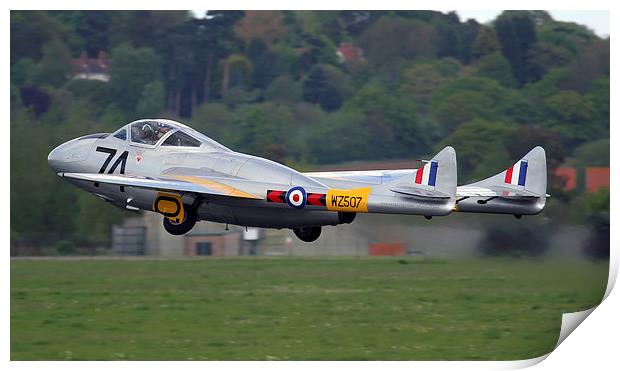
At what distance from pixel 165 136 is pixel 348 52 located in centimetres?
2853

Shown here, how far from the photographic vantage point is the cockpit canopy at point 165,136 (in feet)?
74.1

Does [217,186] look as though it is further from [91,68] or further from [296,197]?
[91,68]

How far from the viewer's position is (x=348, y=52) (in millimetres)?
50406

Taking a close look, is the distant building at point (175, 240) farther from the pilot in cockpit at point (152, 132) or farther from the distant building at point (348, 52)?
the distant building at point (348, 52)

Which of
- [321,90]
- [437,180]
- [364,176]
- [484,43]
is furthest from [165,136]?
[484,43]

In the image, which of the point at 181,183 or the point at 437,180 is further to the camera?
the point at 181,183

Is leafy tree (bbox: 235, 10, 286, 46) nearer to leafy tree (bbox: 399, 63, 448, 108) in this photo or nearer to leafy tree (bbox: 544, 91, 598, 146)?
leafy tree (bbox: 399, 63, 448, 108)

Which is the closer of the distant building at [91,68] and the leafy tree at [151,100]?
the leafy tree at [151,100]

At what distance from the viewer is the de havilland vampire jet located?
20.2 m

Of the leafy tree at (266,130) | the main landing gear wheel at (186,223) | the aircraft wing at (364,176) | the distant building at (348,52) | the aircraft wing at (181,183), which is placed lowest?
the main landing gear wheel at (186,223)

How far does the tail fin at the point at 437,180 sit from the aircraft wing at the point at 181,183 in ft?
9.78

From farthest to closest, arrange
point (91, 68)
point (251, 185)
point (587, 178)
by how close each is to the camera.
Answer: point (91, 68) < point (587, 178) < point (251, 185)

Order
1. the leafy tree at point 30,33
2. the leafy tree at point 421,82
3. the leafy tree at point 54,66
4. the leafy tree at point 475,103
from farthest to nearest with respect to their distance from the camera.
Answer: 1. the leafy tree at point 421,82
2. the leafy tree at point 30,33
3. the leafy tree at point 475,103
4. the leafy tree at point 54,66

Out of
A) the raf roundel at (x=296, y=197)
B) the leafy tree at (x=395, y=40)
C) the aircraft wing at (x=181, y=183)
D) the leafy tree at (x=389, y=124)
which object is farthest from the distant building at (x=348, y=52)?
the raf roundel at (x=296, y=197)
